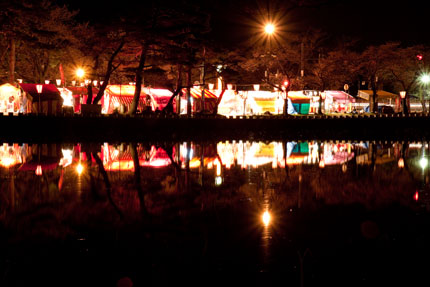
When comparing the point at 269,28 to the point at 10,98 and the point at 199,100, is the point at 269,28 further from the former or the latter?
the point at 10,98

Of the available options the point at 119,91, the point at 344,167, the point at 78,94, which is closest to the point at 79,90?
the point at 78,94

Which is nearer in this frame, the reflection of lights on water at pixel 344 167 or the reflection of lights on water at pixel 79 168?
the reflection of lights on water at pixel 79 168

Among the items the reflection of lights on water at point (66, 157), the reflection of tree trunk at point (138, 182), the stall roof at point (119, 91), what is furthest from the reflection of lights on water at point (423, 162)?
the stall roof at point (119, 91)

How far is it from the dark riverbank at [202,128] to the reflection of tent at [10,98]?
10834 millimetres

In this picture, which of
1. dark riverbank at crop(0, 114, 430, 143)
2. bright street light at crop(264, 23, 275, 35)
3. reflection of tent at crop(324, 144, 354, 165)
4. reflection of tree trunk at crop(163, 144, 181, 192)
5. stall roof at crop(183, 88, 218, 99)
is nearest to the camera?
reflection of tree trunk at crop(163, 144, 181, 192)

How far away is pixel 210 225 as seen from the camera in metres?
8.79

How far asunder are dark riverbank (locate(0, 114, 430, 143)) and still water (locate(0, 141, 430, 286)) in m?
12.1

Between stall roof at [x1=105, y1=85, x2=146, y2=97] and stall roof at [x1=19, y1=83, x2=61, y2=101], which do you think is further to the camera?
stall roof at [x1=105, y1=85, x2=146, y2=97]

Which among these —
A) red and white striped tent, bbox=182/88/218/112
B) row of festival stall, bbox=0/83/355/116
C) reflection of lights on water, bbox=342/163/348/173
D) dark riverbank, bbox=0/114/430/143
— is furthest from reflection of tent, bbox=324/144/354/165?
red and white striped tent, bbox=182/88/218/112

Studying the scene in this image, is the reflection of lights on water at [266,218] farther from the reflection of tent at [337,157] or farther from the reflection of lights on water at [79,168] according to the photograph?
the reflection of tent at [337,157]

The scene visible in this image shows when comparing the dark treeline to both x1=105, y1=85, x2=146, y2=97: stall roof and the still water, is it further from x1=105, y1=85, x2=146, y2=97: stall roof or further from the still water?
the still water

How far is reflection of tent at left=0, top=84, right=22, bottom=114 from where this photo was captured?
127 feet

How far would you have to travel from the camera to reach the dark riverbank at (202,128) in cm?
2855

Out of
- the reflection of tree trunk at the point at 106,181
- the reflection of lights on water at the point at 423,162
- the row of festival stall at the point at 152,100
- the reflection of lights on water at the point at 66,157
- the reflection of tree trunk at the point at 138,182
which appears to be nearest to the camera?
the reflection of tree trunk at the point at 106,181
